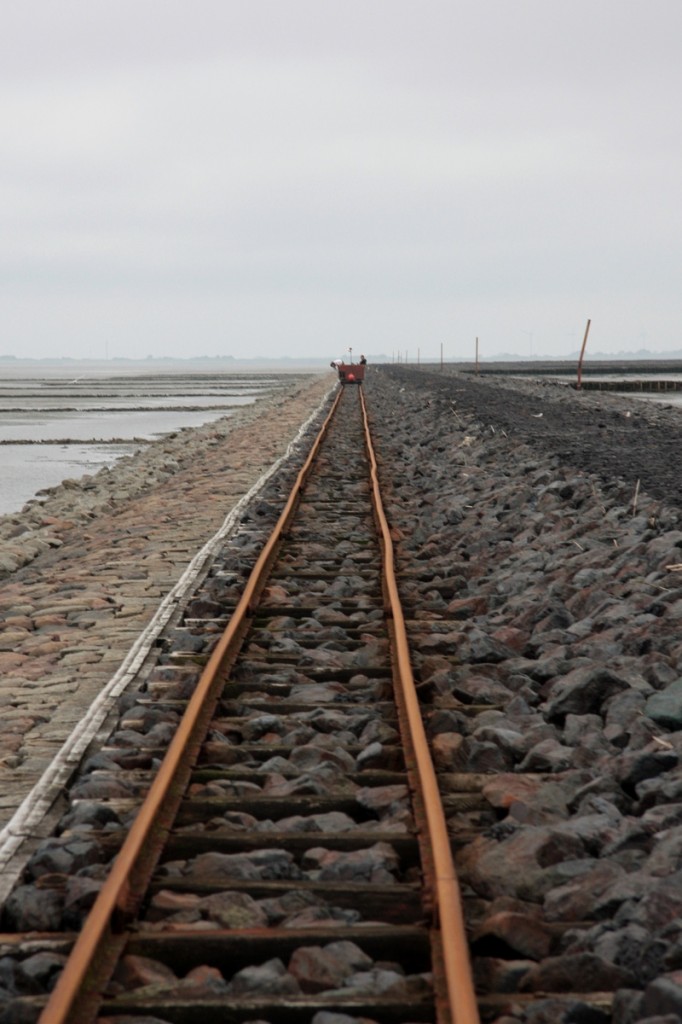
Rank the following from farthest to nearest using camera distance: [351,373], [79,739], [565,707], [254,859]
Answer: [351,373] < [565,707] < [79,739] < [254,859]

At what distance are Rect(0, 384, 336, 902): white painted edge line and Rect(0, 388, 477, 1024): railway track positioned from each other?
12cm

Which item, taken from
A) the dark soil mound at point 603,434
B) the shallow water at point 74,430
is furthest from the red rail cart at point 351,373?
the dark soil mound at point 603,434

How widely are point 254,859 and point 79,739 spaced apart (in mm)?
1854

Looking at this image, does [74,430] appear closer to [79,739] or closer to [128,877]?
[79,739]

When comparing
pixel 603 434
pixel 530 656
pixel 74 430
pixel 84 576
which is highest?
pixel 603 434

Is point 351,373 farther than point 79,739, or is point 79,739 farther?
point 351,373

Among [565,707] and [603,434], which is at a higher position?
[603,434]

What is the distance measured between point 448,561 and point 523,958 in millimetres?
6992

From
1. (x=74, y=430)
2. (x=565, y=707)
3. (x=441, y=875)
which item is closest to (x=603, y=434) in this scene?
(x=565, y=707)

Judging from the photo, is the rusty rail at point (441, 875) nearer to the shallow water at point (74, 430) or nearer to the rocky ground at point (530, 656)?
the rocky ground at point (530, 656)

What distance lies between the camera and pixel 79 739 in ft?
18.8

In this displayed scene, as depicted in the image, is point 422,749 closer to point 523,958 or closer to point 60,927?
point 523,958

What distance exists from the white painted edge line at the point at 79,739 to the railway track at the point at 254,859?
0.41 feet

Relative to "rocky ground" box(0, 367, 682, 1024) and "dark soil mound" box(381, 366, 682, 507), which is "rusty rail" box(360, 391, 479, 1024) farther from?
"dark soil mound" box(381, 366, 682, 507)
